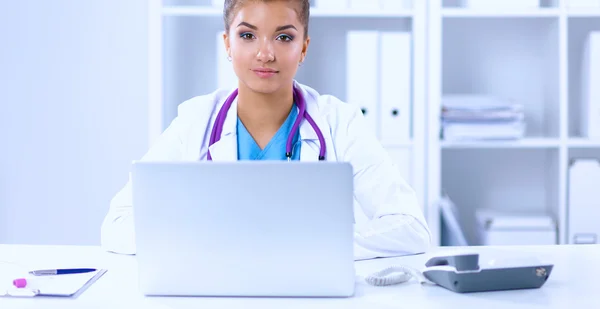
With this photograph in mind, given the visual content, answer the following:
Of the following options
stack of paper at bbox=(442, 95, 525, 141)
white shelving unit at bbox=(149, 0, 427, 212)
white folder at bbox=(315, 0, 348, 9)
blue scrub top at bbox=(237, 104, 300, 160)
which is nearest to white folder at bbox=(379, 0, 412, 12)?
white shelving unit at bbox=(149, 0, 427, 212)

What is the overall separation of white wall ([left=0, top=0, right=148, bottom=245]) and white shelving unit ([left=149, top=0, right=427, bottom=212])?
0.22 metres

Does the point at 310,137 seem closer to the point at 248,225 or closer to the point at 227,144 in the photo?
the point at 227,144

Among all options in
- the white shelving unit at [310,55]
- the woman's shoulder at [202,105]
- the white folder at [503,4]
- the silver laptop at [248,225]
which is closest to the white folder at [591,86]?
the white folder at [503,4]

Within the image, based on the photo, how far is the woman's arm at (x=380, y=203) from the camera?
1382 mm

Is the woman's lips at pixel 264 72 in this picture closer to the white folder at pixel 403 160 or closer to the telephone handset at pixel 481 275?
the telephone handset at pixel 481 275

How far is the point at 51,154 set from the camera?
3014 millimetres

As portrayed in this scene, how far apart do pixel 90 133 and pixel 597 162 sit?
1.88 metres

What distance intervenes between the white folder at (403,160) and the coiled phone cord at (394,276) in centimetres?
137

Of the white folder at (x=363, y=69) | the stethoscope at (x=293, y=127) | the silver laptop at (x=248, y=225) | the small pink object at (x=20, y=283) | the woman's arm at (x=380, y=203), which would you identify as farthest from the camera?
the white folder at (x=363, y=69)

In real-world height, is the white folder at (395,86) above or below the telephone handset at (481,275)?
above

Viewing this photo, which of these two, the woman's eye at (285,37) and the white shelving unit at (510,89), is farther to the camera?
the white shelving unit at (510,89)

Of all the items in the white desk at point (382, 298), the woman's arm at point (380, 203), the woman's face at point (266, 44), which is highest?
the woman's face at point (266, 44)

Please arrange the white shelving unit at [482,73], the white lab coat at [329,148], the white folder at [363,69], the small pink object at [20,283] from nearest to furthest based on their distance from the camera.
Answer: the small pink object at [20,283] < the white lab coat at [329,148] < the white folder at [363,69] < the white shelving unit at [482,73]

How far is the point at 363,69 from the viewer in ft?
8.13
